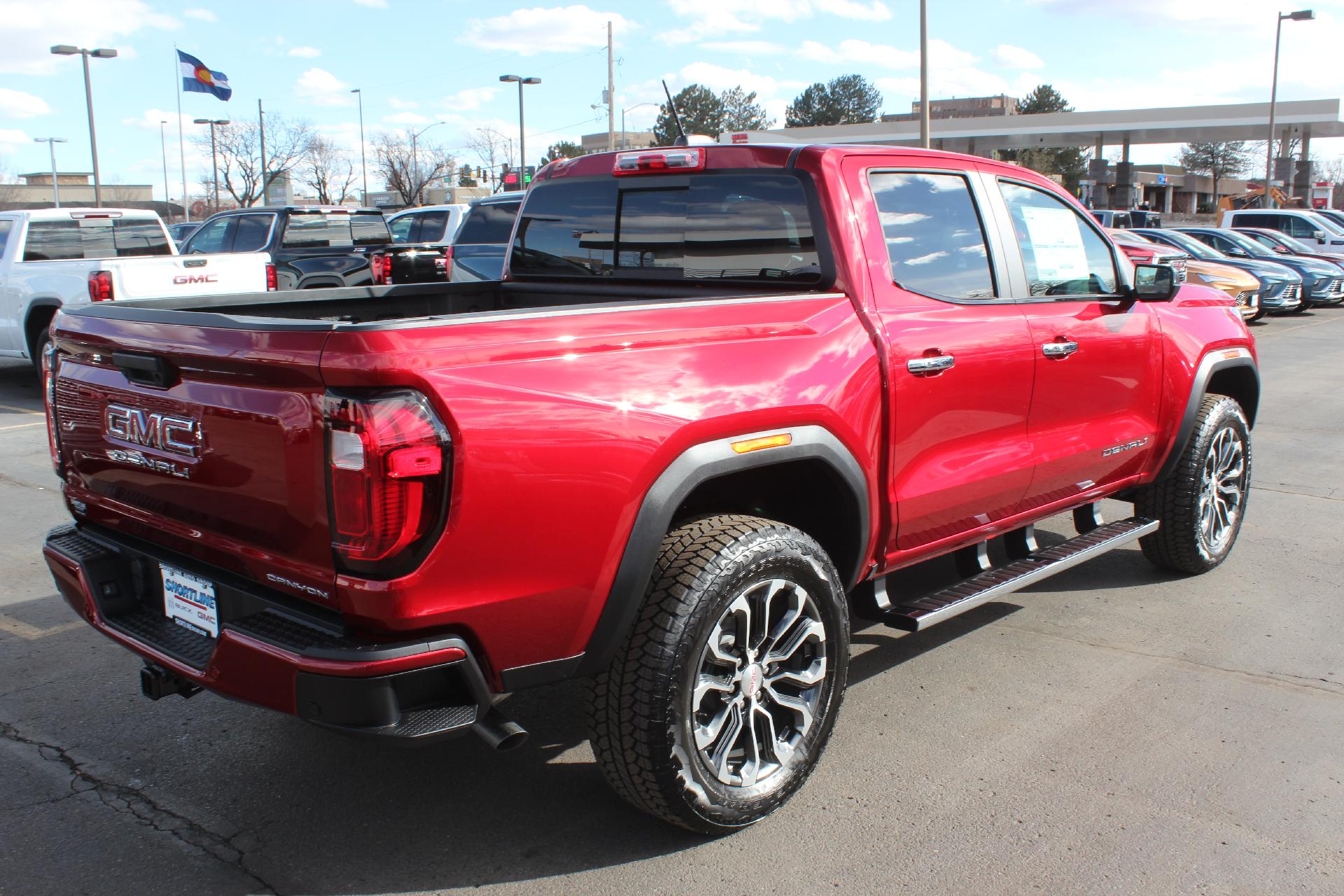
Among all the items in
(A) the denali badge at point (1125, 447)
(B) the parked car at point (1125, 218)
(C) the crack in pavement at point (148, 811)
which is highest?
(B) the parked car at point (1125, 218)

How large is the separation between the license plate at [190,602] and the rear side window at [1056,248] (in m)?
3.08

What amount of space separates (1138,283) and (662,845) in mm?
3115

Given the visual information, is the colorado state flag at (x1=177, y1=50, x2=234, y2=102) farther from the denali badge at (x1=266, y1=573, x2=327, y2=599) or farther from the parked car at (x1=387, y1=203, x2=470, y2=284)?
the denali badge at (x1=266, y1=573, x2=327, y2=599)

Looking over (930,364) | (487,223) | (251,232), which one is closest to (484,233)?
(487,223)

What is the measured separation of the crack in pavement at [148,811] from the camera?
3.05 metres

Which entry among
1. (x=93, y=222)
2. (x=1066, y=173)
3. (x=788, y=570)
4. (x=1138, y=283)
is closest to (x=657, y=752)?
(x=788, y=570)

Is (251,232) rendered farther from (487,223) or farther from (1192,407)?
(1192,407)

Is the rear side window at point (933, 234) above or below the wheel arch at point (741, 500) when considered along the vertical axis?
above

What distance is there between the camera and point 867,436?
11.4 ft

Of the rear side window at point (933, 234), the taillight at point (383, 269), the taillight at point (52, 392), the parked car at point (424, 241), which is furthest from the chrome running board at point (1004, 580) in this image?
the taillight at point (383, 269)

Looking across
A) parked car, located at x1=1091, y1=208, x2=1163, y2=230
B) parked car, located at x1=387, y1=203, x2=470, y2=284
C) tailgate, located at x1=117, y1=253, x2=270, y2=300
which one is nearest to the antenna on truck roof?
tailgate, located at x1=117, y1=253, x2=270, y2=300

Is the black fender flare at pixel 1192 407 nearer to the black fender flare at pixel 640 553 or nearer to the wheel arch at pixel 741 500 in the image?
the wheel arch at pixel 741 500

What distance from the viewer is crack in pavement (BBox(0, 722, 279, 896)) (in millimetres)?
3053

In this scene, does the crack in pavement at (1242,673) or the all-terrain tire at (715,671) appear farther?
the crack in pavement at (1242,673)
